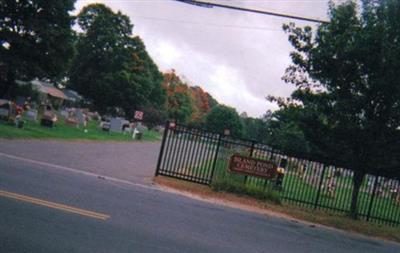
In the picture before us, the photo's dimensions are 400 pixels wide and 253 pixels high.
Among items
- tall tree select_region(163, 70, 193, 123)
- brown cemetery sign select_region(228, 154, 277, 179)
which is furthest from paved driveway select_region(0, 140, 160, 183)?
tall tree select_region(163, 70, 193, 123)

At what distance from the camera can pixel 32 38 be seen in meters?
33.7

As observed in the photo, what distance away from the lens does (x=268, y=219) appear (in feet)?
41.2

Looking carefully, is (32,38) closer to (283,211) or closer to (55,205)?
(283,211)

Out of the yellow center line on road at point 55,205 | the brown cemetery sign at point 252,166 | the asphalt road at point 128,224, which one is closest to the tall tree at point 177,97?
the brown cemetery sign at point 252,166

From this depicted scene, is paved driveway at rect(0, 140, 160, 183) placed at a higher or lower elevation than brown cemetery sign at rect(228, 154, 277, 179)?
lower

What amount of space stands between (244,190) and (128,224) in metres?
8.52

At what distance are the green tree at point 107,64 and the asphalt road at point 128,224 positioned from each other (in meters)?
45.5

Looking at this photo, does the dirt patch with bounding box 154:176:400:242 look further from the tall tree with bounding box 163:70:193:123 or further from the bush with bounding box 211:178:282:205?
the tall tree with bounding box 163:70:193:123

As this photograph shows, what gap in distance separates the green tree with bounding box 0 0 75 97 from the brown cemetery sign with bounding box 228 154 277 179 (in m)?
21.8

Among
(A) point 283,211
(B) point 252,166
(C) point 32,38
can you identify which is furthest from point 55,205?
(C) point 32,38

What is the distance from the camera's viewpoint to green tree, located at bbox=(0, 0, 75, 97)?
108 ft

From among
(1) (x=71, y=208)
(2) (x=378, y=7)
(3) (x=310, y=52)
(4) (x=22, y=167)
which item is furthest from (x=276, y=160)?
(1) (x=71, y=208)

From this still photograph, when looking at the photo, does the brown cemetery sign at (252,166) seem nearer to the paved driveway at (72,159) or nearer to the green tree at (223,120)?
the paved driveway at (72,159)

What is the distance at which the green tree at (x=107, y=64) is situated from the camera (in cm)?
5834
